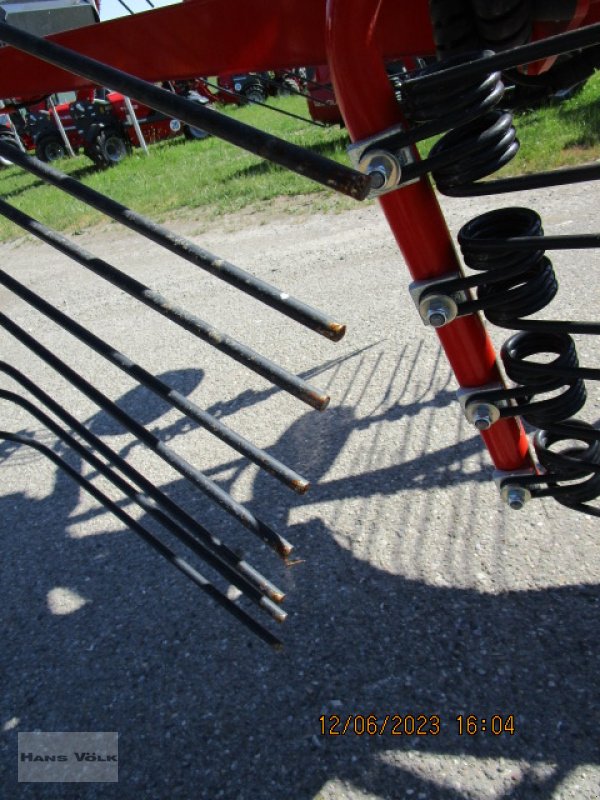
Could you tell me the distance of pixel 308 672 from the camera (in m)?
2.11

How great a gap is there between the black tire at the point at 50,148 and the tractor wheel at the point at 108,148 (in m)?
2.92

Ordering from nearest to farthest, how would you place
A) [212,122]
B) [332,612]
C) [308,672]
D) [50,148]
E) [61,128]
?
[212,122] → [308,672] → [332,612] → [61,128] → [50,148]

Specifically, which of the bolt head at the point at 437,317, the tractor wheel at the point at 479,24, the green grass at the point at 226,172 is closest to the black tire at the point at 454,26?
the tractor wheel at the point at 479,24

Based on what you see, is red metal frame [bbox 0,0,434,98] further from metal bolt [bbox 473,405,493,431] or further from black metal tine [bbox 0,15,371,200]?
metal bolt [bbox 473,405,493,431]

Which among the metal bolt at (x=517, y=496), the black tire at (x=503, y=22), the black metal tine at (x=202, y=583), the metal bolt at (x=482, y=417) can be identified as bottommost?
the metal bolt at (x=517, y=496)

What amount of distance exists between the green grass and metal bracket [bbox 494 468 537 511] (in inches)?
202

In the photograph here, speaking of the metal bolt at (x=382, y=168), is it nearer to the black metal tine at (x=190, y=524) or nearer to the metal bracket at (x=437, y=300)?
the metal bracket at (x=437, y=300)

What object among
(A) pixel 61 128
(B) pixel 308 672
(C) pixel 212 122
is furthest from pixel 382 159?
(A) pixel 61 128

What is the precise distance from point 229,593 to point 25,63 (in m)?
2.03

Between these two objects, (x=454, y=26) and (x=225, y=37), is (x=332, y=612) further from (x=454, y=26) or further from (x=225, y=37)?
(x=225, y=37)

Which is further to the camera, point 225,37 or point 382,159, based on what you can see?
point 225,37

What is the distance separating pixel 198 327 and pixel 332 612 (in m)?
1.34

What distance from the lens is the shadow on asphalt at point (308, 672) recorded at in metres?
1.80

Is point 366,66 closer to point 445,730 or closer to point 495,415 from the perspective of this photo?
point 495,415
